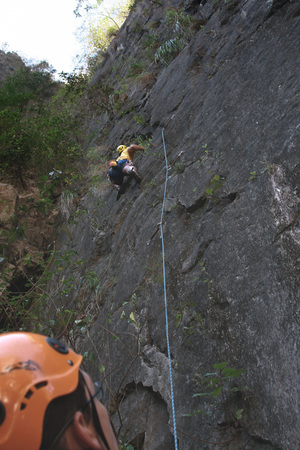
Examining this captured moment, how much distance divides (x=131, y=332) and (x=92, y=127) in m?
8.18

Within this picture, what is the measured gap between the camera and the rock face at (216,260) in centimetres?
211

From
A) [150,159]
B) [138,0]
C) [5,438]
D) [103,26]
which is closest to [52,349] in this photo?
[5,438]

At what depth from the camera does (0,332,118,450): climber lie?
1.28 metres

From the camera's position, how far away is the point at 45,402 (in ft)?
4.41

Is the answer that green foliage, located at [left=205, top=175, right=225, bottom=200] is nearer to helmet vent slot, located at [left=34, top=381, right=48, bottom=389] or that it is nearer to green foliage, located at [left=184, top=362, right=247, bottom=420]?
green foliage, located at [left=184, top=362, right=247, bottom=420]

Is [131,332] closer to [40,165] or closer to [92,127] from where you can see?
[40,165]

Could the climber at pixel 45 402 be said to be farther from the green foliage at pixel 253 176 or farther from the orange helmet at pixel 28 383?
the green foliage at pixel 253 176

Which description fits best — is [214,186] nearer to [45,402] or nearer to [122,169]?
[45,402]

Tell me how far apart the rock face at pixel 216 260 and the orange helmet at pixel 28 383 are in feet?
3.80

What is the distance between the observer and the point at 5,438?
1260 mm

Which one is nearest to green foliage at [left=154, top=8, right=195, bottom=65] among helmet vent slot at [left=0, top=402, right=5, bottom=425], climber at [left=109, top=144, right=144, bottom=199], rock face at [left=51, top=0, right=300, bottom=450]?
rock face at [left=51, top=0, right=300, bottom=450]

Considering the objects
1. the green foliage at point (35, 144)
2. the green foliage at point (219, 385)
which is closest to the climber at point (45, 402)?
the green foliage at point (219, 385)

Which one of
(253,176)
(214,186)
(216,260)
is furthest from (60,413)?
(214,186)

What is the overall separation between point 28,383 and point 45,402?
0.10m
